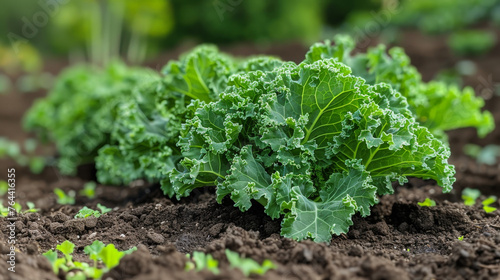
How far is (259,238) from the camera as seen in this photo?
3.40m

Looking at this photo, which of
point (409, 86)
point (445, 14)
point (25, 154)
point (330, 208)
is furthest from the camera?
point (445, 14)

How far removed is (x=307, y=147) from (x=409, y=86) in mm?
1483

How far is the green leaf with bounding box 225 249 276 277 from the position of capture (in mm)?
2498

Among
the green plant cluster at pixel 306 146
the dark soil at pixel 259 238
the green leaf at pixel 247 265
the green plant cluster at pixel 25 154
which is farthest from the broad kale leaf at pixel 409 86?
the green plant cluster at pixel 25 154

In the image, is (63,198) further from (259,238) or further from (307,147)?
(307,147)

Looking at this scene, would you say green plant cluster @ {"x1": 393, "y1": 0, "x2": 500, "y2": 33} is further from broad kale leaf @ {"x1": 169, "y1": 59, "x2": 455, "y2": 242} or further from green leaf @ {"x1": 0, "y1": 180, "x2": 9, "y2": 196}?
broad kale leaf @ {"x1": 169, "y1": 59, "x2": 455, "y2": 242}

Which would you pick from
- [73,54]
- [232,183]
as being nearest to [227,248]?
[232,183]

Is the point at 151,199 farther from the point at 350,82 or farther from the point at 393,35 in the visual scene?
the point at 393,35

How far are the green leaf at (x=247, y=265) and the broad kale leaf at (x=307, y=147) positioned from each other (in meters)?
0.55

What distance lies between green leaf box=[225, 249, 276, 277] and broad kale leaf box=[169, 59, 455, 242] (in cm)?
55

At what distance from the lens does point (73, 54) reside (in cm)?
1869

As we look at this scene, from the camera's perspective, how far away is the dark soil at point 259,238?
270 centimetres

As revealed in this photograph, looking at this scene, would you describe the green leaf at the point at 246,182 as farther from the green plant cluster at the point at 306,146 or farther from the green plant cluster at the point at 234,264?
the green plant cluster at the point at 234,264

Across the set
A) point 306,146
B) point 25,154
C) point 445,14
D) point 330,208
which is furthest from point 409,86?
point 445,14
